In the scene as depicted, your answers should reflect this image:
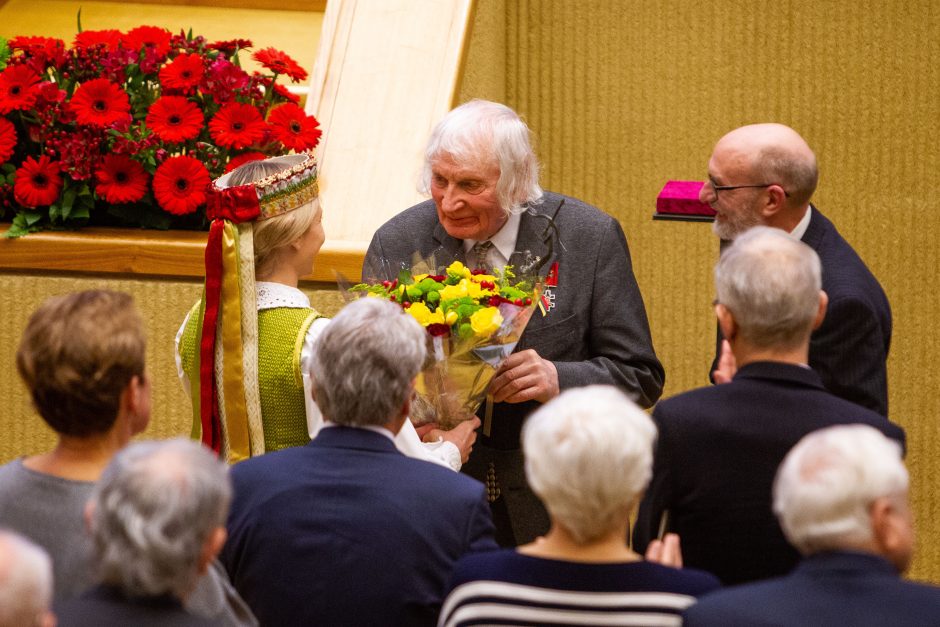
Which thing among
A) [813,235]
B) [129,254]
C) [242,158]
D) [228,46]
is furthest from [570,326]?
[228,46]

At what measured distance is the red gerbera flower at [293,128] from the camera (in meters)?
3.71

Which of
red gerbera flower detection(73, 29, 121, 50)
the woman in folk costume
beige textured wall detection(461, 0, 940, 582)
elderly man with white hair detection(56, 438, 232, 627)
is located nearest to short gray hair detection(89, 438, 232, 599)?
elderly man with white hair detection(56, 438, 232, 627)

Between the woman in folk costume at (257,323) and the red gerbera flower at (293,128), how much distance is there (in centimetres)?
75

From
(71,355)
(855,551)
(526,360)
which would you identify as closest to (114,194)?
(526,360)

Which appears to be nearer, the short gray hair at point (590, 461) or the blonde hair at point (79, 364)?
the short gray hair at point (590, 461)

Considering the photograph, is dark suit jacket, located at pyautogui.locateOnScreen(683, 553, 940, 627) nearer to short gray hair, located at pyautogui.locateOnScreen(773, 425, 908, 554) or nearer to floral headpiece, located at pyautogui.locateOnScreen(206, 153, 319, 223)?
short gray hair, located at pyautogui.locateOnScreen(773, 425, 908, 554)

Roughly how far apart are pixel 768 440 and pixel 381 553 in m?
0.67

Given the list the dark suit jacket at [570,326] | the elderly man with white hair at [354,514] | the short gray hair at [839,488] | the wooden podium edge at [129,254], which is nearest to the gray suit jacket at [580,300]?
the dark suit jacket at [570,326]

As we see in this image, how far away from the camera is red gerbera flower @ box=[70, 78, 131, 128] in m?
3.64

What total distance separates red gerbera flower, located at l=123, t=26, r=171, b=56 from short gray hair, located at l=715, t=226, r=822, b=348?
204 centimetres

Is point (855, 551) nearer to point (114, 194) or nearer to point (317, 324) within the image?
point (317, 324)

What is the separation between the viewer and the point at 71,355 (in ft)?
6.90

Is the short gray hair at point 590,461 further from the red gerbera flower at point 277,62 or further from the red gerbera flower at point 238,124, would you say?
the red gerbera flower at point 277,62

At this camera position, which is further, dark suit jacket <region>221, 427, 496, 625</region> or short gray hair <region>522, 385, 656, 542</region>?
dark suit jacket <region>221, 427, 496, 625</region>
